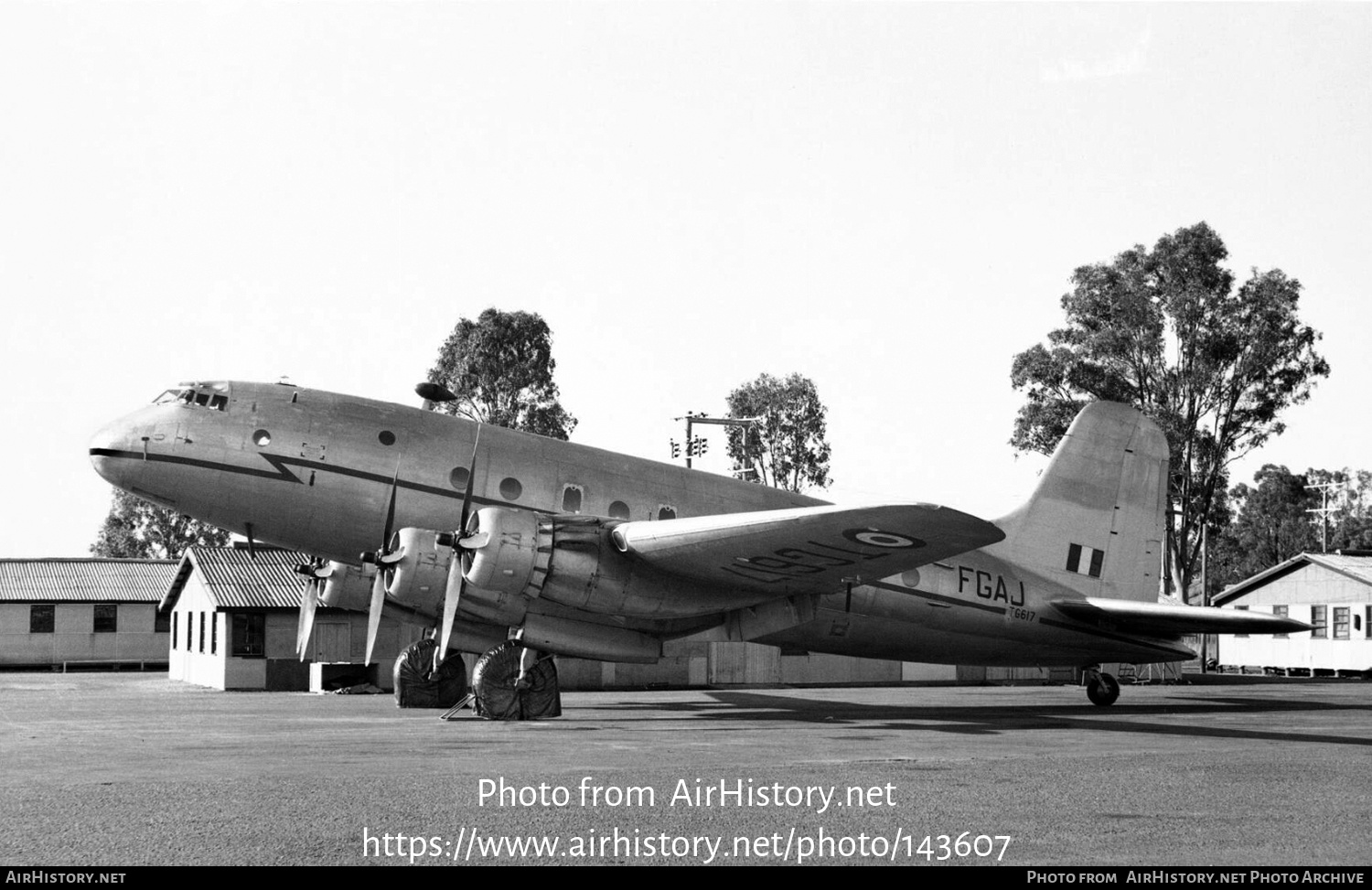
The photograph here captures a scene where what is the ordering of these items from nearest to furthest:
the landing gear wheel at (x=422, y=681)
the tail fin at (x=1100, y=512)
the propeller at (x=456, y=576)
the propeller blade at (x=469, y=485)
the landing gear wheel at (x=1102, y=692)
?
1. the propeller at (x=456, y=576)
2. the propeller blade at (x=469, y=485)
3. the landing gear wheel at (x=422, y=681)
4. the tail fin at (x=1100, y=512)
5. the landing gear wheel at (x=1102, y=692)

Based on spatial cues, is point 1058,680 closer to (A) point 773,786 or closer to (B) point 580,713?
(B) point 580,713

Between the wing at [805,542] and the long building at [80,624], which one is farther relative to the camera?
the long building at [80,624]

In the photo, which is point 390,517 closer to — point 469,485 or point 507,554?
point 469,485

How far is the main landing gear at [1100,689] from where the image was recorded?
2886cm

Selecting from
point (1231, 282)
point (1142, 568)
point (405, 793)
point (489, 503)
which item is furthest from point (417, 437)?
point (1231, 282)

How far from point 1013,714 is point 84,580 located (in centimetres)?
4739

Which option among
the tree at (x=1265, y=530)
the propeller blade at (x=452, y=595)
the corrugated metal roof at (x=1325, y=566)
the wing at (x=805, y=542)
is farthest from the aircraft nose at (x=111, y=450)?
the tree at (x=1265, y=530)

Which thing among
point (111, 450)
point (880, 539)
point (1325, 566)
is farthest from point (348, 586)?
point (1325, 566)

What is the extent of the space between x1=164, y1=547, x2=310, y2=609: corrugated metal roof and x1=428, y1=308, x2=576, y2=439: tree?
21051mm

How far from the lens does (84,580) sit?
58.8m

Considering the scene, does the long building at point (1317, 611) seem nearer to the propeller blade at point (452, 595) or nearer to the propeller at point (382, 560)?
the propeller at point (382, 560)

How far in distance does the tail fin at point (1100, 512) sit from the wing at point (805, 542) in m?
7.42

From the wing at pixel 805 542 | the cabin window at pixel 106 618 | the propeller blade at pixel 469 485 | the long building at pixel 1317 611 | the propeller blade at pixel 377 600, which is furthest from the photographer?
the cabin window at pixel 106 618

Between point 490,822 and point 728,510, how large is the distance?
14575 millimetres
